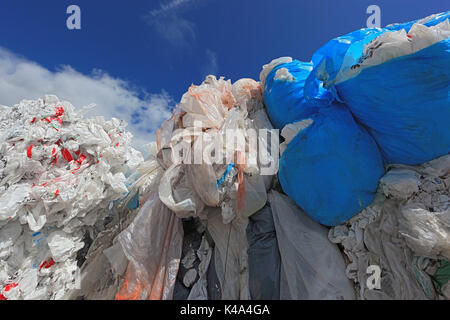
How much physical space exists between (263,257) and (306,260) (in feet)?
0.60

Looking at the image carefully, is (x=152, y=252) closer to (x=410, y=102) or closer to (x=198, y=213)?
(x=198, y=213)

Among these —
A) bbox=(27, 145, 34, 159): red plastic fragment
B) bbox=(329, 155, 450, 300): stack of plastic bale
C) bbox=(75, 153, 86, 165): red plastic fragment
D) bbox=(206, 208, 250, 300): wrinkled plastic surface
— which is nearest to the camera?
bbox=(329, 155, 450, 300): stack of plastic bale

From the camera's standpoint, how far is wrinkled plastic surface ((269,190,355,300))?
830mm

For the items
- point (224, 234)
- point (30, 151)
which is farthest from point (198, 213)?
point (30, 151)

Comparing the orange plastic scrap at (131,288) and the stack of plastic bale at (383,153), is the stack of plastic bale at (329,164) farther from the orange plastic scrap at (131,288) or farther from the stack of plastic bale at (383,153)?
the orange plastic scrap at (131,288)

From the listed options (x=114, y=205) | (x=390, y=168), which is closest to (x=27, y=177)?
(x=114, y=205)

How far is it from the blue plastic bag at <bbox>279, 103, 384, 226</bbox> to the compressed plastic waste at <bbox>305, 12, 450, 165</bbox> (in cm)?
8

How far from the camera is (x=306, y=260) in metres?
0.89

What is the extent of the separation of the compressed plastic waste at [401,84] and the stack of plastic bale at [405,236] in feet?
0.34

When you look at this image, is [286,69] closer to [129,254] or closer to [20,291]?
[129,254]

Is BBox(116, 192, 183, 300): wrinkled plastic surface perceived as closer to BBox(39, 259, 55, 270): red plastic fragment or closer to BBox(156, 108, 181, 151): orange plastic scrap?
BBox(156, 108, 181, 151): orange plastic scrap

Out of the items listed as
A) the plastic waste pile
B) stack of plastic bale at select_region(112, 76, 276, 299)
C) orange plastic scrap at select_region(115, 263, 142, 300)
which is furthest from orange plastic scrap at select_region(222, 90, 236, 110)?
orange plastic scrap at select_region(115, 263, 142, 300)
